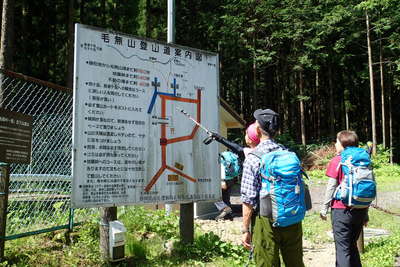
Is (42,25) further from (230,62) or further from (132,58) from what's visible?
(132,58)

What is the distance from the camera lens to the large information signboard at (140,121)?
4102 millimetres

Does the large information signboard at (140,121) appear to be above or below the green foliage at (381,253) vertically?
above

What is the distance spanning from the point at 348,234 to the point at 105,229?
2.90 metres

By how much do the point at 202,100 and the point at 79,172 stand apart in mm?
2076

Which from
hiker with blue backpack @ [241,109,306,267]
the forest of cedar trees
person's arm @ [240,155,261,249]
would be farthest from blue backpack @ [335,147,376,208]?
the forest of cedar trees

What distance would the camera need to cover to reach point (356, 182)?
13.4 ft

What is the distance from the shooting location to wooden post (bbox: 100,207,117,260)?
442 centimetres

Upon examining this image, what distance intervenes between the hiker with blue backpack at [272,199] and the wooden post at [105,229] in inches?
74.8

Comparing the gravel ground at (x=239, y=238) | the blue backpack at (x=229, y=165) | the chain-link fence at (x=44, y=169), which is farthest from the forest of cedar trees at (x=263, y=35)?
the gravel ground at (x=239, y=238)

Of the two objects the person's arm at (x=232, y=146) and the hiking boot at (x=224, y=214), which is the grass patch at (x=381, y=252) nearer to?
the person's arm at (x=232, y=146)

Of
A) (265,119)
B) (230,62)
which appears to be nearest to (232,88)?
(230,62)

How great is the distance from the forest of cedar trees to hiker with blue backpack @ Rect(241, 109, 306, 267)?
14.6 metres

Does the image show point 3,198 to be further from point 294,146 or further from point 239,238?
point 294,146

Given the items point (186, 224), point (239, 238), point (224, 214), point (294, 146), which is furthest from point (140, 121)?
point (294, 146)
